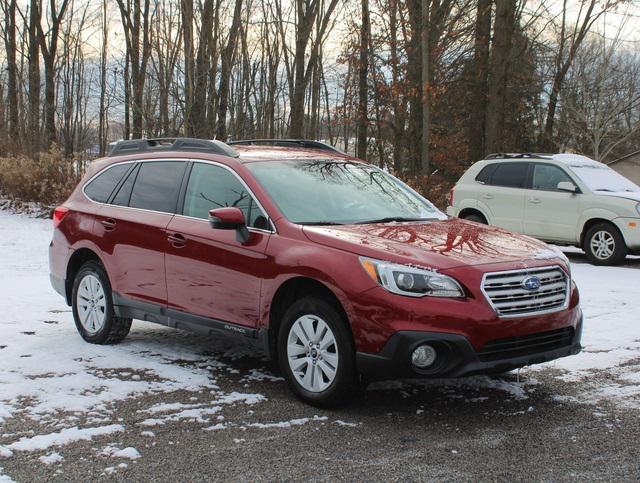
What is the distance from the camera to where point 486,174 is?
575 inches

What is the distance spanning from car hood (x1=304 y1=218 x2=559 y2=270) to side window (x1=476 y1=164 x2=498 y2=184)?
30.0 feet

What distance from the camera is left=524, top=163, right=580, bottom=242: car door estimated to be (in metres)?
13.1

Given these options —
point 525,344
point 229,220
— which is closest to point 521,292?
point 525,344

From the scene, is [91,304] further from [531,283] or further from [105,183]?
[531,283]

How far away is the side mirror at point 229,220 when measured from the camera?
5.28 m

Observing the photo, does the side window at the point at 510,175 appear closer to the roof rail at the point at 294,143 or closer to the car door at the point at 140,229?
the roof rail at the point at 294,143

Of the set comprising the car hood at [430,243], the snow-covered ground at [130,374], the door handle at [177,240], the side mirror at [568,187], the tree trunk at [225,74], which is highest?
the tree trunk at [225,74]

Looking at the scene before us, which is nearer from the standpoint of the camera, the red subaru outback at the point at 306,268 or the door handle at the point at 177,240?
the red subaru outback at the point at 306,268

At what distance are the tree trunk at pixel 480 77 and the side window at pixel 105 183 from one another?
18806mm

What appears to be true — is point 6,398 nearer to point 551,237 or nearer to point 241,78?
point 551,237

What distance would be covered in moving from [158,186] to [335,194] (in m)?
1.59

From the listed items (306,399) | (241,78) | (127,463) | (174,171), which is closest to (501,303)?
(306,399)

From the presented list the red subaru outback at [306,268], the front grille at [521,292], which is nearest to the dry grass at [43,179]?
the red subaru outback at [306,268]

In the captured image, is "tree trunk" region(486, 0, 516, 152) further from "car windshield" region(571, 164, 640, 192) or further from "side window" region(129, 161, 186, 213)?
"side window" region(129, 161, 186, 213)
